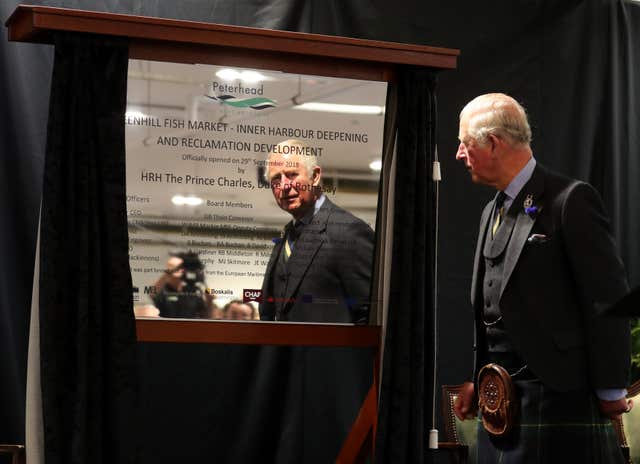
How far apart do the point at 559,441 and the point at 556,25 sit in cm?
298

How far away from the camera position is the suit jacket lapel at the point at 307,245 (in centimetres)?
345

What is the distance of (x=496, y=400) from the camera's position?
3.23 metres

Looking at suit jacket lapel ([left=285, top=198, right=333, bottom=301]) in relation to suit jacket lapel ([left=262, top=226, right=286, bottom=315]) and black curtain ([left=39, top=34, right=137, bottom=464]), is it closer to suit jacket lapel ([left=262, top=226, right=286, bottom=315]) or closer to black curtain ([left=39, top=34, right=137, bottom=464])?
suit jacket lapel ([left=262, top=226, right=286, bottom=315])

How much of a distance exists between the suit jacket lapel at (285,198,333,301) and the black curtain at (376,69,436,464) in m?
0.26

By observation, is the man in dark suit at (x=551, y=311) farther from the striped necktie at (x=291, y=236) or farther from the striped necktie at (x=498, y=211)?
the striped necktie at (x=291, y=236)

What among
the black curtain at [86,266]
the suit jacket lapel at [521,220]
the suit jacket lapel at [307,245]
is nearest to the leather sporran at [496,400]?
the suit jacket lapel at [521,220]

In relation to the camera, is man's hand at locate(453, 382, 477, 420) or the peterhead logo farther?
man's hand at locate(453, 382, 477, 420)

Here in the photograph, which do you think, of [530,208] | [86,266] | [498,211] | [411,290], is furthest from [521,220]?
[86,266]

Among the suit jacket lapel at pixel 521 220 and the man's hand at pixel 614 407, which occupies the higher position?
the suit jacket lapel at pixel 521 220

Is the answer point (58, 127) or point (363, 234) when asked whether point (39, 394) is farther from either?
point (363, 234)

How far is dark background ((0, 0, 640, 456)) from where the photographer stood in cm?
432

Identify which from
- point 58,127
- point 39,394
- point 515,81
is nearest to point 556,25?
point 515,81

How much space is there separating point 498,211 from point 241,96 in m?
1.03

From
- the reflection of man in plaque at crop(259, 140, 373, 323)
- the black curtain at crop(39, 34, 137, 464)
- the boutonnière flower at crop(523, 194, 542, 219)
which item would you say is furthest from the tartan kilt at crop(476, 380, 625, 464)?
the black curtain at crop(39, 34, 137, 464)
